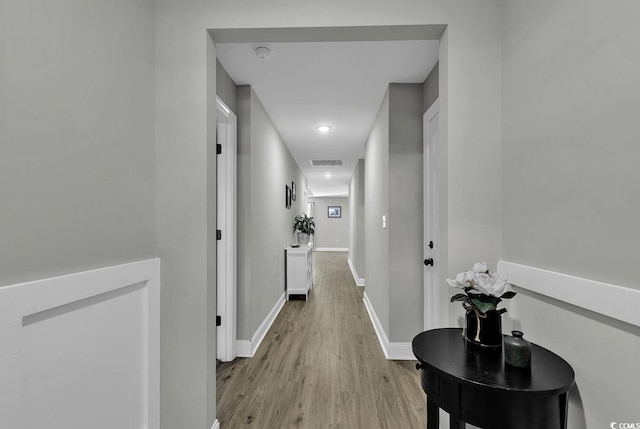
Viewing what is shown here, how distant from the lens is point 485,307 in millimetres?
1167

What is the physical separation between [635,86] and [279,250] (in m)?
3.79

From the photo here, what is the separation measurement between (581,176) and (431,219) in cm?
157

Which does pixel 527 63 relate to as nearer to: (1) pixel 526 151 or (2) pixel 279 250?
(1) pixel 526 151

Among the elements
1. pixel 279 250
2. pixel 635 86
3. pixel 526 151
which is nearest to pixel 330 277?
pixel 279 250

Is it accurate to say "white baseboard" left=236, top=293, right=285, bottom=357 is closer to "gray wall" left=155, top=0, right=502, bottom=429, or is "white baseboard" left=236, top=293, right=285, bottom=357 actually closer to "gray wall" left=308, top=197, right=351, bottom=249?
"gray wall" left=155, top=0, right=502, bottom=429

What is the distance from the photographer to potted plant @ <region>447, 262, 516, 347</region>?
1171 mm

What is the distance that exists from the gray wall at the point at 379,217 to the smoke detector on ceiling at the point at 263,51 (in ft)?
3.89

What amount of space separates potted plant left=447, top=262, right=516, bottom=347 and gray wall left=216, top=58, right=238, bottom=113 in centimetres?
216

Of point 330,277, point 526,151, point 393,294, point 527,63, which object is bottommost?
point 330,277

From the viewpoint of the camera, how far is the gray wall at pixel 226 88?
7.79 ft

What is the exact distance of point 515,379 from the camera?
95cm

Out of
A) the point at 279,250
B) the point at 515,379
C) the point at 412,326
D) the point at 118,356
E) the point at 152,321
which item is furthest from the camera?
the point at 279,250

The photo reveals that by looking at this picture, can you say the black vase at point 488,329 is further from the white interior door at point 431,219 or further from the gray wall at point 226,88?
the gray wall at point 226,88

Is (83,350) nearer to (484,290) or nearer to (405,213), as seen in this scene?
(484,290)
